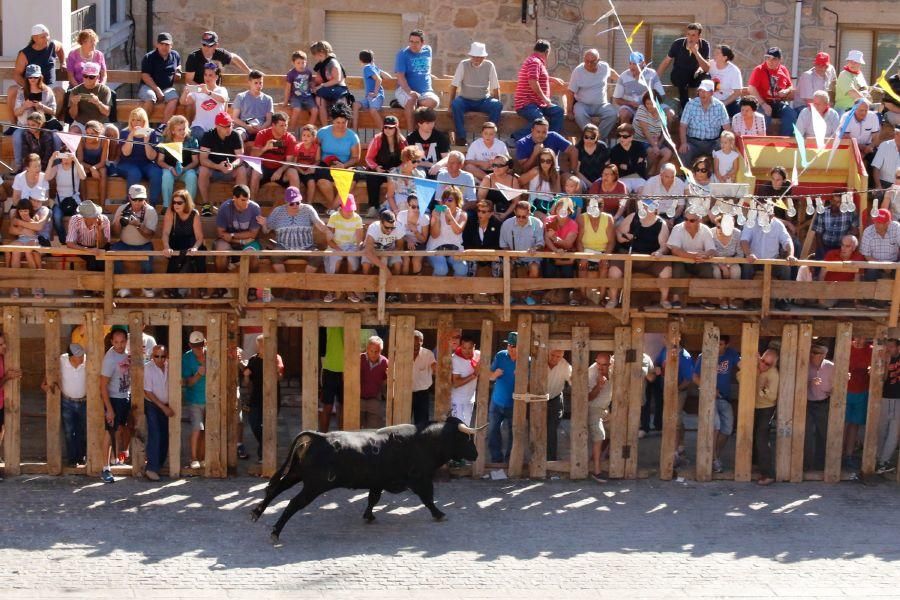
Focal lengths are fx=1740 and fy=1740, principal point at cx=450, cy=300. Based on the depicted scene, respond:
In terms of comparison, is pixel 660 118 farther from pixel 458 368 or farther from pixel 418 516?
pixel 418 516

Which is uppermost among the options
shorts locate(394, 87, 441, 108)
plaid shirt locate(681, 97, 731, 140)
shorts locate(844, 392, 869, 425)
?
shorts locate(394, 87, 441, 108)

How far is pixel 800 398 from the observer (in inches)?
704

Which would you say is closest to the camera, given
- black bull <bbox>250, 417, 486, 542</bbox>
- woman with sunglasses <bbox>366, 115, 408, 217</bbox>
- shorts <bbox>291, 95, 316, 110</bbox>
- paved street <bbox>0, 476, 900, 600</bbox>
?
paved street <bbox>0, 476, 900, 600</bbox>

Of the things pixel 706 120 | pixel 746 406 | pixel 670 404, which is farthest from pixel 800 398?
pixel 706 120

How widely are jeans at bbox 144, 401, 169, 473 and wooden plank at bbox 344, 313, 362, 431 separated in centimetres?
185

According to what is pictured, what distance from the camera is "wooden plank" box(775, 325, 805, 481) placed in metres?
17.8

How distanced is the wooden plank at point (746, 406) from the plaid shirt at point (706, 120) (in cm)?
295

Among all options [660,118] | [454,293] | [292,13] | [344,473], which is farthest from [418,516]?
[292,13]

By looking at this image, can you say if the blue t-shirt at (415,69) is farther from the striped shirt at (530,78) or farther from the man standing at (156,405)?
the man standing at (156,405)

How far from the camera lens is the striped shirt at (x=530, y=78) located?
66.1ft

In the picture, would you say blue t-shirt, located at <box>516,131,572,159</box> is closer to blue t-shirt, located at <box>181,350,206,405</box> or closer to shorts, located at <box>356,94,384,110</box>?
shorts, located at <box>356,94,384,110</box>

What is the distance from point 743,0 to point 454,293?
334 inches

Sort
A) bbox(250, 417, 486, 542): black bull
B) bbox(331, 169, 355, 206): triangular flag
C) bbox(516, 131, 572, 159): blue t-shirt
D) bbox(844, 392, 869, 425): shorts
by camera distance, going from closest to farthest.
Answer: bbox(250, 417, 486, 542): black bull
bbox(331, 169, 355, 206): triangular flag
bbox(844, 392, 869, 425): shorts
bbox(516, 131, 572, 159): blue t-shirt

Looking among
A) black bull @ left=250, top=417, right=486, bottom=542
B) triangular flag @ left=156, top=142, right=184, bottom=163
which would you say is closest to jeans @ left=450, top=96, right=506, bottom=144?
triangular flag @ left=156, top=142, right=184, bottom=163
